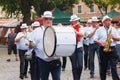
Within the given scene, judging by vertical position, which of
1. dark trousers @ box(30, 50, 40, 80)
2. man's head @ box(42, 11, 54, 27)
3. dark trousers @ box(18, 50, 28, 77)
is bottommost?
dark trousers @ box(18, 50, 28, 77)

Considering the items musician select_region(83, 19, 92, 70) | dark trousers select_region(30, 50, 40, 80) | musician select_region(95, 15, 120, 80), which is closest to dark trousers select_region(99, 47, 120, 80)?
musician select_region(95, 15, 120, 80)

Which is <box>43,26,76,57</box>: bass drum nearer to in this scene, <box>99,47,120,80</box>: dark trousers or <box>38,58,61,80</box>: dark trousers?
<box>38,58,61,80</box>: dark trousers

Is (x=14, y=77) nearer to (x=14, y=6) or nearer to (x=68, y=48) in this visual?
(x=68, y=48)

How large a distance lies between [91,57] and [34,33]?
5.35m

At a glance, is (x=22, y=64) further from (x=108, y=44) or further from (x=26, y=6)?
(x=26, y=6)

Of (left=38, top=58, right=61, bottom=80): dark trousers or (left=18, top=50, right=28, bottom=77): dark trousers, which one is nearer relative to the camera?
(left=38, top=58, right=61, bottom=80): dark trousers

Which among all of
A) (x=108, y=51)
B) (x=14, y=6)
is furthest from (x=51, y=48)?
(x=14, y=6)

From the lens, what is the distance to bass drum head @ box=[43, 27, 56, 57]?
8.17 m

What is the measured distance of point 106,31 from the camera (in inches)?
445

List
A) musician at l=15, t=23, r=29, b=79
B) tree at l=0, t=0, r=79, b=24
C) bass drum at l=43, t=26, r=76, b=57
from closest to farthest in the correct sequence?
1. bass drum at l=43, t=26, r=76, b=57
2. musician at l=15, t=23, r=29, b=79
3. tree at l=0, t=0, r=79, b=24

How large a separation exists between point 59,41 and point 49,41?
0.24m

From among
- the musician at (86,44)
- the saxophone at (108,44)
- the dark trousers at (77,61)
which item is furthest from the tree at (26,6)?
the saxophone at (108,44)

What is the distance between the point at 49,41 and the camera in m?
8.34

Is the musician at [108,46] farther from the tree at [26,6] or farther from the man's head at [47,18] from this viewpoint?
the tree at [26,6]
